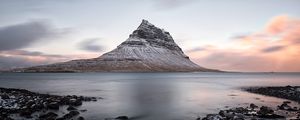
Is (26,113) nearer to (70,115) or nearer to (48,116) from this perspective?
(48,116)

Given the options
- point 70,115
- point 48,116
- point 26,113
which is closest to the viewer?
point 48,116

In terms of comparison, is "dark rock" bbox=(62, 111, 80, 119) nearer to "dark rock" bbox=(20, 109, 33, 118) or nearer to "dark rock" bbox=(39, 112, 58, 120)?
"dark rock" bbox=(39, 112, 58, 120)

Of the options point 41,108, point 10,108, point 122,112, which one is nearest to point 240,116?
point 122,112

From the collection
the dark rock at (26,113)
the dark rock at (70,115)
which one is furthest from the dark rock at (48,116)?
the dark rock at (26,113)

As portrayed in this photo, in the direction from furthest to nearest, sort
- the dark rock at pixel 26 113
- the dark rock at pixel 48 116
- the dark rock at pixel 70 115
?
the dark rock at pixel 26 113 < the dark rock at pixel 70 115 < the dark rock at pixel 48 116

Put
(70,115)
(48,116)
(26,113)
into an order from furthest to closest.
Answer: (26,113)
(70,115)
(48,116)

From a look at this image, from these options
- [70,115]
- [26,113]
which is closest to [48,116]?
[70,115]

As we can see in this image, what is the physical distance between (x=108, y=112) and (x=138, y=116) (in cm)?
543

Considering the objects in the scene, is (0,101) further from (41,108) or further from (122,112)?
(122,112)

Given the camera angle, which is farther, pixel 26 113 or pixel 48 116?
pixel 26 113

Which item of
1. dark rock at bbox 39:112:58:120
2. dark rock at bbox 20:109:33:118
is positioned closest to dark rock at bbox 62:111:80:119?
dark rock at bbox 39:112:58:120

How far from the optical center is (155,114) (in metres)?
45.7

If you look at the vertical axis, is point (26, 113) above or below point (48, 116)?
above

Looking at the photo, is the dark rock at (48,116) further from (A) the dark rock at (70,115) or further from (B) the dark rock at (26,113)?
(B) the dark rock at (26,113)
